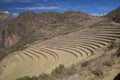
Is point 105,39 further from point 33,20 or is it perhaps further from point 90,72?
point 33,20

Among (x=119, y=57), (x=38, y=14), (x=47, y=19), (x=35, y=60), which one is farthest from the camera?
(x=38, y=14)

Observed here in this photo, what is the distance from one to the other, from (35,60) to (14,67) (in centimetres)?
357

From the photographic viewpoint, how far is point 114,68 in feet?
44.6

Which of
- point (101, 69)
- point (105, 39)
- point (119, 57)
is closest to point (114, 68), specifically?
point (101, 69)

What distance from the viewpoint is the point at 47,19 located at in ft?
381

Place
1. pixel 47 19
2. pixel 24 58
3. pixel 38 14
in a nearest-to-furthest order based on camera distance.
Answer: pixel 24 58 < pixel 47 19 < pixel 38 14

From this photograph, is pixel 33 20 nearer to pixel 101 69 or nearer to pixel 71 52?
pixel 71 52

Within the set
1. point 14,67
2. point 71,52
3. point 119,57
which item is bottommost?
point 14,67

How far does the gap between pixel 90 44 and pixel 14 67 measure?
1188 centimetres

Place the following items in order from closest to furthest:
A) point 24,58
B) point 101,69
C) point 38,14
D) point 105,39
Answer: point 101,69 → point 105,39 → point 24,58 → point 38,14

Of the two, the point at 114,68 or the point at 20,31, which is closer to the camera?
the point at 114,68

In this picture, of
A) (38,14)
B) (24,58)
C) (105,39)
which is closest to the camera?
(105,39)

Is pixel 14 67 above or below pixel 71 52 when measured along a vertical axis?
below

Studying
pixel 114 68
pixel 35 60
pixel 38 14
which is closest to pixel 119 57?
pixel 114 68
